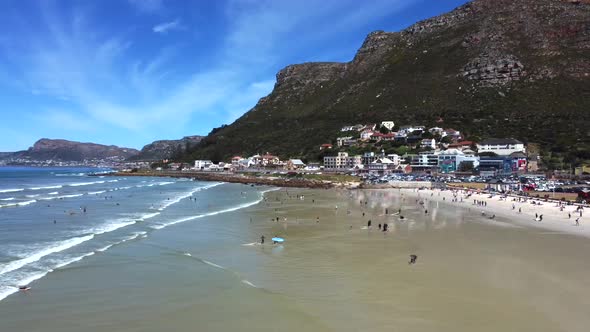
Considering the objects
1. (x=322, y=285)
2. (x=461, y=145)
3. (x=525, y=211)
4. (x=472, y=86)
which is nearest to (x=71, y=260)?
(x=322, y=285)

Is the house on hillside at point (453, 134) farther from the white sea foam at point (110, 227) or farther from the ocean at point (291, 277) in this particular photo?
the white sea foam at point (110, 227)

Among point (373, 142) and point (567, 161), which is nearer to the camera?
point (567, 161)

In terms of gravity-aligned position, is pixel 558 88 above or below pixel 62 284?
above

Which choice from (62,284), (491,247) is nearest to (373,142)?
(491,247)

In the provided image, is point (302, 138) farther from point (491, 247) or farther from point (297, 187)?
point (491, 247)

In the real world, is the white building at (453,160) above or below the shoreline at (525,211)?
above

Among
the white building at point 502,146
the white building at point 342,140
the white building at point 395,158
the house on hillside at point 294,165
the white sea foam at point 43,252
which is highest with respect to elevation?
the white building at point 342,140

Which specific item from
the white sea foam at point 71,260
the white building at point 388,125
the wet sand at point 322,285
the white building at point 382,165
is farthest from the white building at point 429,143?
the white sea foam at point 71,260

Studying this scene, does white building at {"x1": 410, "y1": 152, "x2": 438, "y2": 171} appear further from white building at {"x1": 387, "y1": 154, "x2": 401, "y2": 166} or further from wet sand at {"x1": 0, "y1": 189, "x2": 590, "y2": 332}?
wet sand at {"x1": 0, "y1": 189, "x2": 590, "y2": 332}
